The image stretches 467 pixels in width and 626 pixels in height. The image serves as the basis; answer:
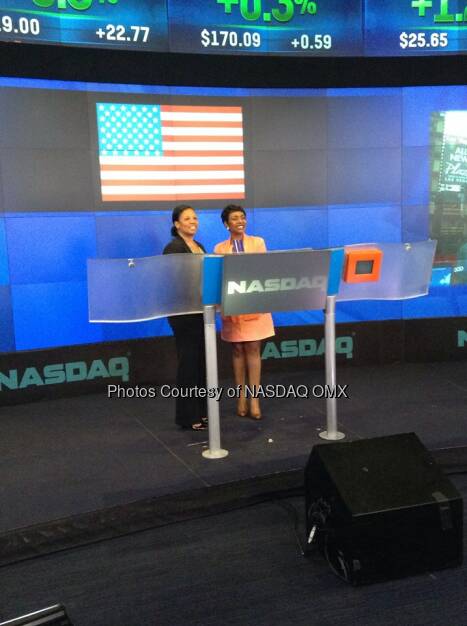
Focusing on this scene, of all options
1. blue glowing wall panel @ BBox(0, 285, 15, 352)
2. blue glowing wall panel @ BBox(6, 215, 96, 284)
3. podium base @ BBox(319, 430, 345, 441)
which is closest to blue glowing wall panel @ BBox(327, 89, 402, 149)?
blue glowing wall panel @ BBox(6, 215, 96, 284)

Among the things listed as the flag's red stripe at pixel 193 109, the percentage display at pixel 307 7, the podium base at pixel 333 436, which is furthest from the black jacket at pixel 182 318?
the percentage display at pixel 307 7

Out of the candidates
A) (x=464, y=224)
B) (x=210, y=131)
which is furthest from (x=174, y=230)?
(x=464, y=224)

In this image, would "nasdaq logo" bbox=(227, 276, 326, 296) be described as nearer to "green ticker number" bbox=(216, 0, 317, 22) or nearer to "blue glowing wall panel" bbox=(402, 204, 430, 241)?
"blue glowing wall panel" bbox=(402, 204, 430, 241)

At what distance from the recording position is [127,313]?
3158 mm

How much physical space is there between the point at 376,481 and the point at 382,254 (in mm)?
1512

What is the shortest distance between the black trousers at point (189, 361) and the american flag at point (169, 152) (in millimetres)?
1525

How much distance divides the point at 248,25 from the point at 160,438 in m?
3.45

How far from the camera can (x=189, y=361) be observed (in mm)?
3869

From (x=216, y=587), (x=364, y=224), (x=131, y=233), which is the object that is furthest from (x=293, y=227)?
(x=216, y=587)

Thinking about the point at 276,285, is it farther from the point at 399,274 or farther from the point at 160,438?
the point at 160,438

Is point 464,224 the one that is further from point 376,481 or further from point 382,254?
point 376,481

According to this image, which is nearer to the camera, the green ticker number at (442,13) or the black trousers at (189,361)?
the black trousers at (189,361)

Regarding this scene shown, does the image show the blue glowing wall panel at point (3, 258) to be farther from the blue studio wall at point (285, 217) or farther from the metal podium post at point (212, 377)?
the metal podium post at point (212, 377)

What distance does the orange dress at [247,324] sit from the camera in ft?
12.9
